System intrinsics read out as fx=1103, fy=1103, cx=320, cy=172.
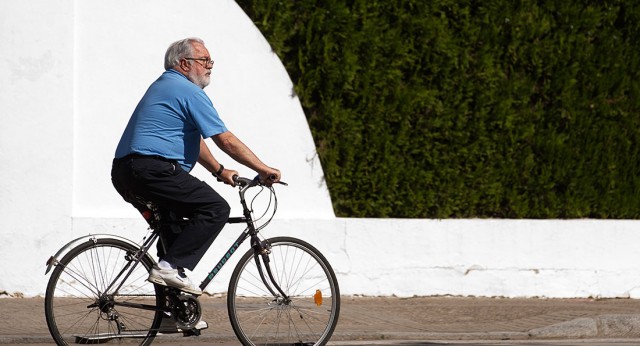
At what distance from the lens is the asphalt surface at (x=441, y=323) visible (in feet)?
25.6

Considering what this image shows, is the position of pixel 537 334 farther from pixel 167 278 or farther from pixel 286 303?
pixel 167 278

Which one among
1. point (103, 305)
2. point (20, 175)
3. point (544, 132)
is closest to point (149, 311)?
point (103, 305)

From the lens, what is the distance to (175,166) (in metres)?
6.17

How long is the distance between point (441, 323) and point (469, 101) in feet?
8.75

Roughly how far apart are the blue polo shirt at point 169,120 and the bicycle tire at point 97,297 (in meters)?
0.57

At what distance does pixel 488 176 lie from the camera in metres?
10.8

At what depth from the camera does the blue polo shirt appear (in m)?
6.11

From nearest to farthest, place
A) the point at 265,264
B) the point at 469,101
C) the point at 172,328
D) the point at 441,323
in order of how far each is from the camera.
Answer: the point at 172,328 → the point at 265,264 → the point at 441,323 → the point at 469,101

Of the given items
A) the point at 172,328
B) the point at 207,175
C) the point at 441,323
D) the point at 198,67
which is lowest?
the point at 441,323

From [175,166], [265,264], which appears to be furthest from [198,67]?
[265,264]

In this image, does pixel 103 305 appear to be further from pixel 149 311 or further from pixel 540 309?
pixel 540 309

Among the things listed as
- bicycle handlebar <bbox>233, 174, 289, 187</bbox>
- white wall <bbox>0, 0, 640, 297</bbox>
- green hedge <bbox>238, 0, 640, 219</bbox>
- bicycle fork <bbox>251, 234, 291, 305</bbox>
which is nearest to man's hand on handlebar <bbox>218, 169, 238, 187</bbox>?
bicycle handlebar <bbox>233, 174, 289, 187</bbox>

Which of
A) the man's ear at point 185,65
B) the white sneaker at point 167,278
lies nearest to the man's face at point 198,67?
the man's ear at point 185,65

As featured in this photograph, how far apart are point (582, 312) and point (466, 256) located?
1412 millimetres
